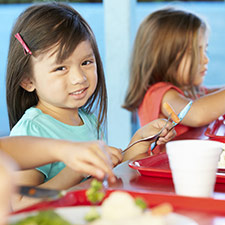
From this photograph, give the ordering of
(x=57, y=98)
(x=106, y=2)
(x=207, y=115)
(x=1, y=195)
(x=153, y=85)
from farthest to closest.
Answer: (x=106, y=2) → (x=153, y=85) → (x=207, y=115) → (x=57, y=98) → (x=1, y=195)

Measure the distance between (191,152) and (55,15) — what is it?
78 centimetres

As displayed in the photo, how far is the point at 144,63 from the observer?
2176mm

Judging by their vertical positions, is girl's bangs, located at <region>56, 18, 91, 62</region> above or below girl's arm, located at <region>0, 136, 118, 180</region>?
above

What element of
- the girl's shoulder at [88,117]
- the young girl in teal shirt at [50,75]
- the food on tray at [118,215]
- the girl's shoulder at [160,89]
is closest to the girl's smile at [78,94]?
the young girl in teal shirt at [50,75]

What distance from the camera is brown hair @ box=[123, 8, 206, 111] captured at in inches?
82.0

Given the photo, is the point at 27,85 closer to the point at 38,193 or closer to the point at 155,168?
the point at 155,168

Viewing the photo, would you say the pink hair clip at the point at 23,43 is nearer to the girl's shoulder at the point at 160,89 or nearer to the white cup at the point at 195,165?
the white cup at the point at 195,165

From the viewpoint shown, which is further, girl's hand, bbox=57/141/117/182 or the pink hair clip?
the pink hair clip

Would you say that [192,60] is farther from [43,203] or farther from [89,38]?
[43,203]

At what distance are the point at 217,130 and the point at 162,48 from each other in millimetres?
653

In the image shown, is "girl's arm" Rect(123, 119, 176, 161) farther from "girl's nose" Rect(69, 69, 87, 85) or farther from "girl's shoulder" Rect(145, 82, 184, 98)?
"girl's shoulder" Rect(145, 82, 184, 98)

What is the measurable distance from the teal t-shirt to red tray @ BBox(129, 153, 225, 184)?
33 cm

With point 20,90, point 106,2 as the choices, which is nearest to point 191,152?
point 20,90

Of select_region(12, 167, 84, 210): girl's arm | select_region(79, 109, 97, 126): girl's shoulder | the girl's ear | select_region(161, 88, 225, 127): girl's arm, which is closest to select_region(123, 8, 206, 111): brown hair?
select_region(161, 88, 225, 127): girl's arm
